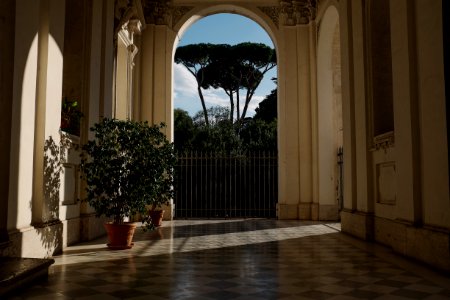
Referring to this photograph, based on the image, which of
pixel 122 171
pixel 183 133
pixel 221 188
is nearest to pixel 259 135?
pixel 183 133

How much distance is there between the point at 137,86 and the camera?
45.0ft

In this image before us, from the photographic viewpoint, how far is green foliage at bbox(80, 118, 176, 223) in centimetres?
729

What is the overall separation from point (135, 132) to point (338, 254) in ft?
12.1

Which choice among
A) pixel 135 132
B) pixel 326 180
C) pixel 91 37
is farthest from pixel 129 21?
pixel 326 180

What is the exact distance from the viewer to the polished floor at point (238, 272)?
4375 millimetres

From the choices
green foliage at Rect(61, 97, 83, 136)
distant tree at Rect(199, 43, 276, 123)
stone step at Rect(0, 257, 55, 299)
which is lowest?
stone step at Rect(0, 257, 55, 299)

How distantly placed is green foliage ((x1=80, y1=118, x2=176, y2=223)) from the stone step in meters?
2.44

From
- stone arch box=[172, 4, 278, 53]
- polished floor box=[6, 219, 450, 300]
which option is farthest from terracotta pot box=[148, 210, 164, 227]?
stone arch box=[172, 4, 278, 53]

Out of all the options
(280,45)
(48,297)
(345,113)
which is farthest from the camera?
(280,45)

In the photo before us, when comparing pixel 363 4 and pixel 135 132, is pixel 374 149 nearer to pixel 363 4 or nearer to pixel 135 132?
pixel 363 4

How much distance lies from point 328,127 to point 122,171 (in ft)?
25.6

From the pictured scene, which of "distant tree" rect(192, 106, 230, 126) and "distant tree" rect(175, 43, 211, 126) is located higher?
"distant tree" rect(175, 43, 211, 126)

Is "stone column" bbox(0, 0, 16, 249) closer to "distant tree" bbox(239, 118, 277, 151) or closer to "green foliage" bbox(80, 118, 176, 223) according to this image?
"green foliage" bbox(80, 118, 176, 223)

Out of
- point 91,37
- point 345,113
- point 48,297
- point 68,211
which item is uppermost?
point 91,37
